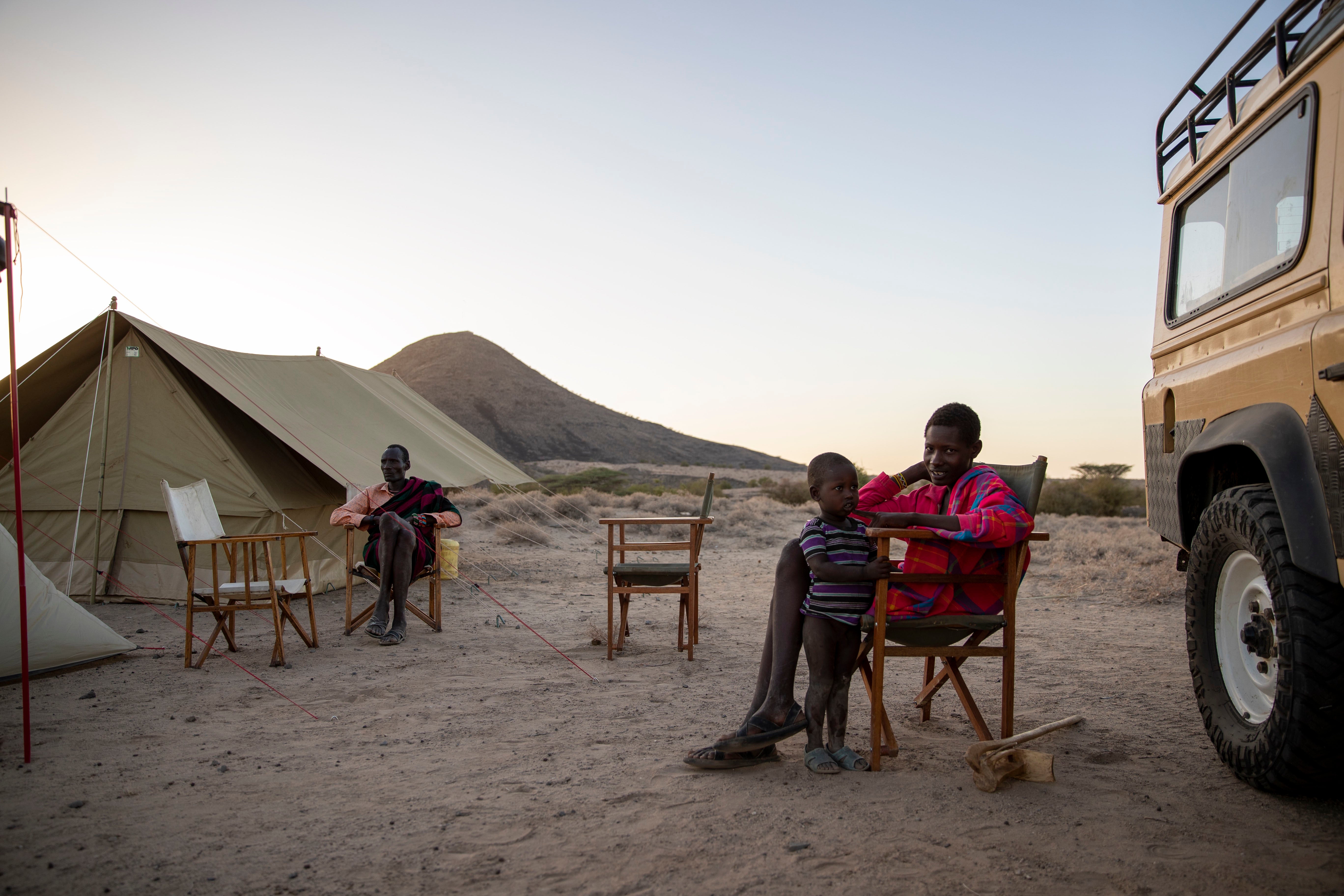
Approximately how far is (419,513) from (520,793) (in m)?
3.18

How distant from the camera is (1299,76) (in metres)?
2.36

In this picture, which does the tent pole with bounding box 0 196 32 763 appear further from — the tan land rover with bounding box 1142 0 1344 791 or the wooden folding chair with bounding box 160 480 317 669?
the tan land rover with bounding box 1142 0 1344 791

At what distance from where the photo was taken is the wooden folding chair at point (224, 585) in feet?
14.1

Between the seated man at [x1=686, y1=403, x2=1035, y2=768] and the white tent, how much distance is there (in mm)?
3238

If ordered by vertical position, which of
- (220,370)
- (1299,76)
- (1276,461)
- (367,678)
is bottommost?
(367,678)

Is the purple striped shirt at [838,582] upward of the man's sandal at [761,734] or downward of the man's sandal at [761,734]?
upward

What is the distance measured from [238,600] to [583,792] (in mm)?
3241

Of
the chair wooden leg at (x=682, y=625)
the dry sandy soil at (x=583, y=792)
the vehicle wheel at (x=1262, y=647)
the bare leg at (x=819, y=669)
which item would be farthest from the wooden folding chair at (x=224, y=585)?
the vehicle wheel at (x=1262, y=647)

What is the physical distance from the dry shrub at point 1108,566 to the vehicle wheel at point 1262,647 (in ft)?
9.45

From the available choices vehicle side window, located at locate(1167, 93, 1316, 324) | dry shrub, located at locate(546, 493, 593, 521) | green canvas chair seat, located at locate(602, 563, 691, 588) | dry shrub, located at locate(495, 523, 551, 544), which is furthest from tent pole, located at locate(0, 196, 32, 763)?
dry shrub, located at locate(546, 493, 593, 521)

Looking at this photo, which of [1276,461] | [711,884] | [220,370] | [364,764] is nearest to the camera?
[711,884]

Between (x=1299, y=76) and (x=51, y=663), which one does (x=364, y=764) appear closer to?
(x=51, y=663)

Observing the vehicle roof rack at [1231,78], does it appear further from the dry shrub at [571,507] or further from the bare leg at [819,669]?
the dry shrub at [571,507]

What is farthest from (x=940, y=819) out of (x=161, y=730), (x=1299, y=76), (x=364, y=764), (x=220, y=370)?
(x=220, y=370)
